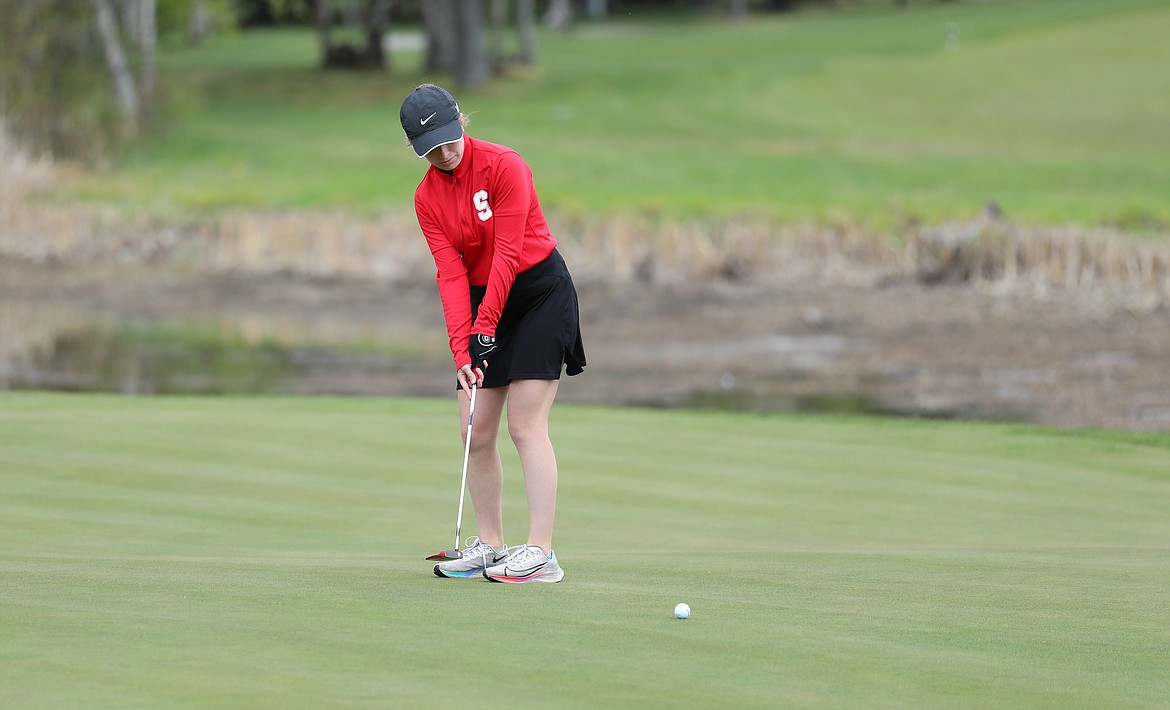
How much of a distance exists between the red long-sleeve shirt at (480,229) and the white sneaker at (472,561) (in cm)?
70

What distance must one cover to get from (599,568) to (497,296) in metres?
1.28

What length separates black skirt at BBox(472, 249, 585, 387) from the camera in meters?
5.67

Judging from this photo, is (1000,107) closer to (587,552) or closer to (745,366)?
(745,366)

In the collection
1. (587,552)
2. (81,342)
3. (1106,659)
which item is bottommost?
(81,342)

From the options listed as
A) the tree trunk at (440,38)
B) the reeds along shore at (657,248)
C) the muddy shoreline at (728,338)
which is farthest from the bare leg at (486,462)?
the tree trunk at (440,38)

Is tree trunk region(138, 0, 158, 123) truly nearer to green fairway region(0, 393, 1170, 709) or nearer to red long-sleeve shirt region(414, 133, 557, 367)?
green fairway region(0, 393, 1170, 709)

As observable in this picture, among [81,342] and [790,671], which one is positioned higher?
[790,671]

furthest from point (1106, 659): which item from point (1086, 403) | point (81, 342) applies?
point (81, 342)

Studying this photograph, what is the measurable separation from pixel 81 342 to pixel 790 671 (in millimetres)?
18697

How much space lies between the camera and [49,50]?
36188 mm

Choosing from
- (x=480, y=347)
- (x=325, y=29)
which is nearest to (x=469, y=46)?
(x=325, y=29)

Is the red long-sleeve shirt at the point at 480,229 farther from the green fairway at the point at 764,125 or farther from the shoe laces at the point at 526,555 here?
the green fairway at the point at 764,125

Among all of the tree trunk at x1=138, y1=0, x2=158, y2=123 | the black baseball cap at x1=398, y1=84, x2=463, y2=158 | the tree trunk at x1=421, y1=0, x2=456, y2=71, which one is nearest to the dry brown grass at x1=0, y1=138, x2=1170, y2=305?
the tree trunk at x1=138, y1=0, x2=158, y2=123

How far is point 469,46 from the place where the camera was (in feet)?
141
